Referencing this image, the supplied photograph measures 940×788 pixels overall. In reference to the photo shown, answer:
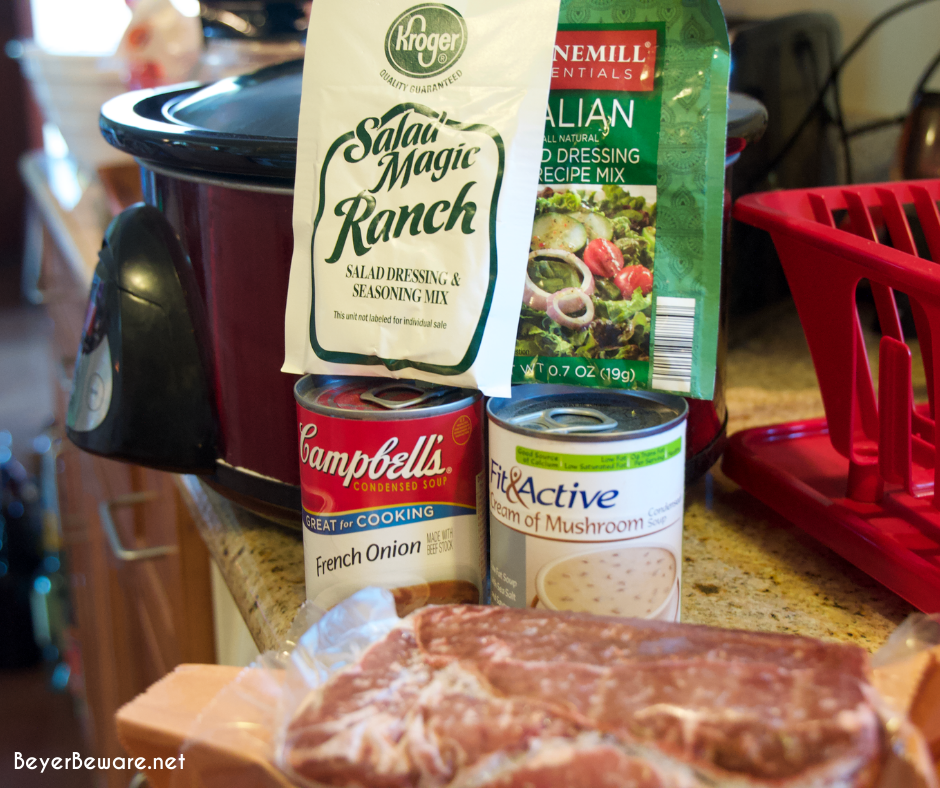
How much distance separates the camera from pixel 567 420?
47 centimetres

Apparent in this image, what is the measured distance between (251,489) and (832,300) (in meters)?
0.42

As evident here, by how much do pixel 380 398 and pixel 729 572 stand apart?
274 mm

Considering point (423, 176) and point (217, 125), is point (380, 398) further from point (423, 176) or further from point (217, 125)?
point (217, 125)

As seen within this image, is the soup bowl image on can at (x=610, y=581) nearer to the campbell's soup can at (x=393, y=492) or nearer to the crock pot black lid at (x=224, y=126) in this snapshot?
the campbell's soup can at (x=393, y=492)

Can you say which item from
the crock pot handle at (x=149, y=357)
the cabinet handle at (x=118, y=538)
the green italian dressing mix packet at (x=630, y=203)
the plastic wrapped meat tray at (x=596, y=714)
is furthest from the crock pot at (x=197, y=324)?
the cabinet handle at (x=118, y=538)

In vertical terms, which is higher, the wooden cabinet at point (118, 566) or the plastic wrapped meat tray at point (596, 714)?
the plastic wrapped meat tray at point (596, 714)

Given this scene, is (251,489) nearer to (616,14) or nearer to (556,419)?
(556,419)

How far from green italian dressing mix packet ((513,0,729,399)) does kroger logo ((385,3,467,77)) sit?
0.18 feet

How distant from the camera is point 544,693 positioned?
366 mm

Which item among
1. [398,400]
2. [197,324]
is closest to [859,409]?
[398,400]

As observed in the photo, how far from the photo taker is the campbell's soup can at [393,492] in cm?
46

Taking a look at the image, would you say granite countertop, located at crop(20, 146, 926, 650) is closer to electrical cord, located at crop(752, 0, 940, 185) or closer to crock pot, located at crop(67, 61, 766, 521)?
crock pot, located at crop(67, 61, 766, 521)

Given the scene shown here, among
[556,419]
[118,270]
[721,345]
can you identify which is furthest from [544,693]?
[118,270]

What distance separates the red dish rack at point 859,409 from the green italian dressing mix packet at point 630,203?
0.40 ft
